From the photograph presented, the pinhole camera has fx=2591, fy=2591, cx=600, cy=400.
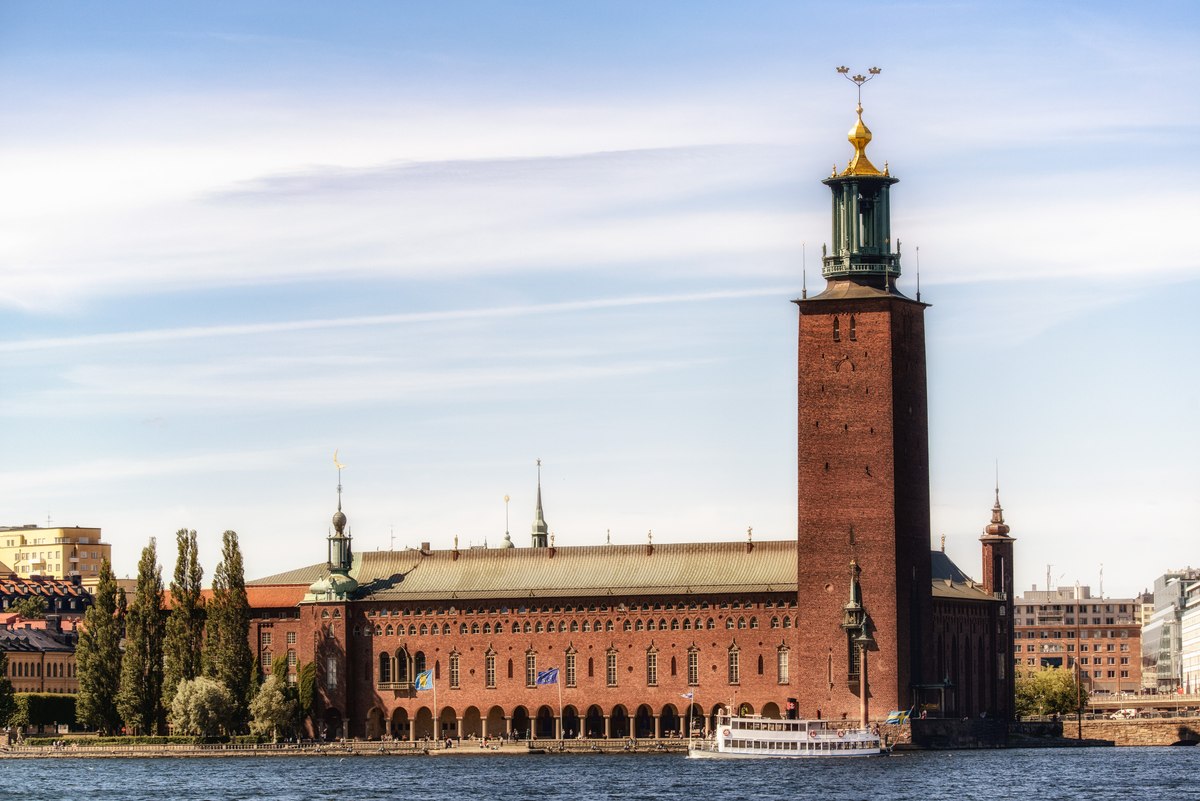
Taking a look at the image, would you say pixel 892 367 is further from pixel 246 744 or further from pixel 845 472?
pixel 246 744

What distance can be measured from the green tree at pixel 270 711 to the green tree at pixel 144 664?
4.47 metres

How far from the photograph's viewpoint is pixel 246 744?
126 metres

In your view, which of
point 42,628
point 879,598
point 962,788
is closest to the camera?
point 962,788

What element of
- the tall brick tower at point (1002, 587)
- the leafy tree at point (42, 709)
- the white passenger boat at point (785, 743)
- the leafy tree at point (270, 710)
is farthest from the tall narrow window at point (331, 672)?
the tall brick tower at point (1002, 587)

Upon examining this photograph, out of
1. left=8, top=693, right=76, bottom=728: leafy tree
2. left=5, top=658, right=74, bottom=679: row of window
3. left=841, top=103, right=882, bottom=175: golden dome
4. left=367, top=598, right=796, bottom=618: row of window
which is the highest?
left=841, top=103, right=882, bottom=175: golden dome

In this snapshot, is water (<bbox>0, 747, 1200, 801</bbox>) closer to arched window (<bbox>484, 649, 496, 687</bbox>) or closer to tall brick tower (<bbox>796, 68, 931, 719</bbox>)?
tall brick tower (<bbox>796, 68, 931, 719</bbox>)

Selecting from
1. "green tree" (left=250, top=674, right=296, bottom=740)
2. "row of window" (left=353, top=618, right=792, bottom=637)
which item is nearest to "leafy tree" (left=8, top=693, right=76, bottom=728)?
"green tree" (left=250, top=674, right=296, bottom=740)

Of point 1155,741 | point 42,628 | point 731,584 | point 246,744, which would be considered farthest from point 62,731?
point 1155,741

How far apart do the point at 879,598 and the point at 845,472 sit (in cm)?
611

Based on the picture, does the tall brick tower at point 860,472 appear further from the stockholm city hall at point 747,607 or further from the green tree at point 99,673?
the green tree at point 99,673

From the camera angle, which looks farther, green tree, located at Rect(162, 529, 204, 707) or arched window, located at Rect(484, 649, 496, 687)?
arched window, located at Rect(484, 649, 496, 687)

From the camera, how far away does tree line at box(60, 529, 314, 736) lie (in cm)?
12581

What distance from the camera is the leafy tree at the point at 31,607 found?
589 feet

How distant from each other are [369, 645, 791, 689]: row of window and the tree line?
8.85 m
